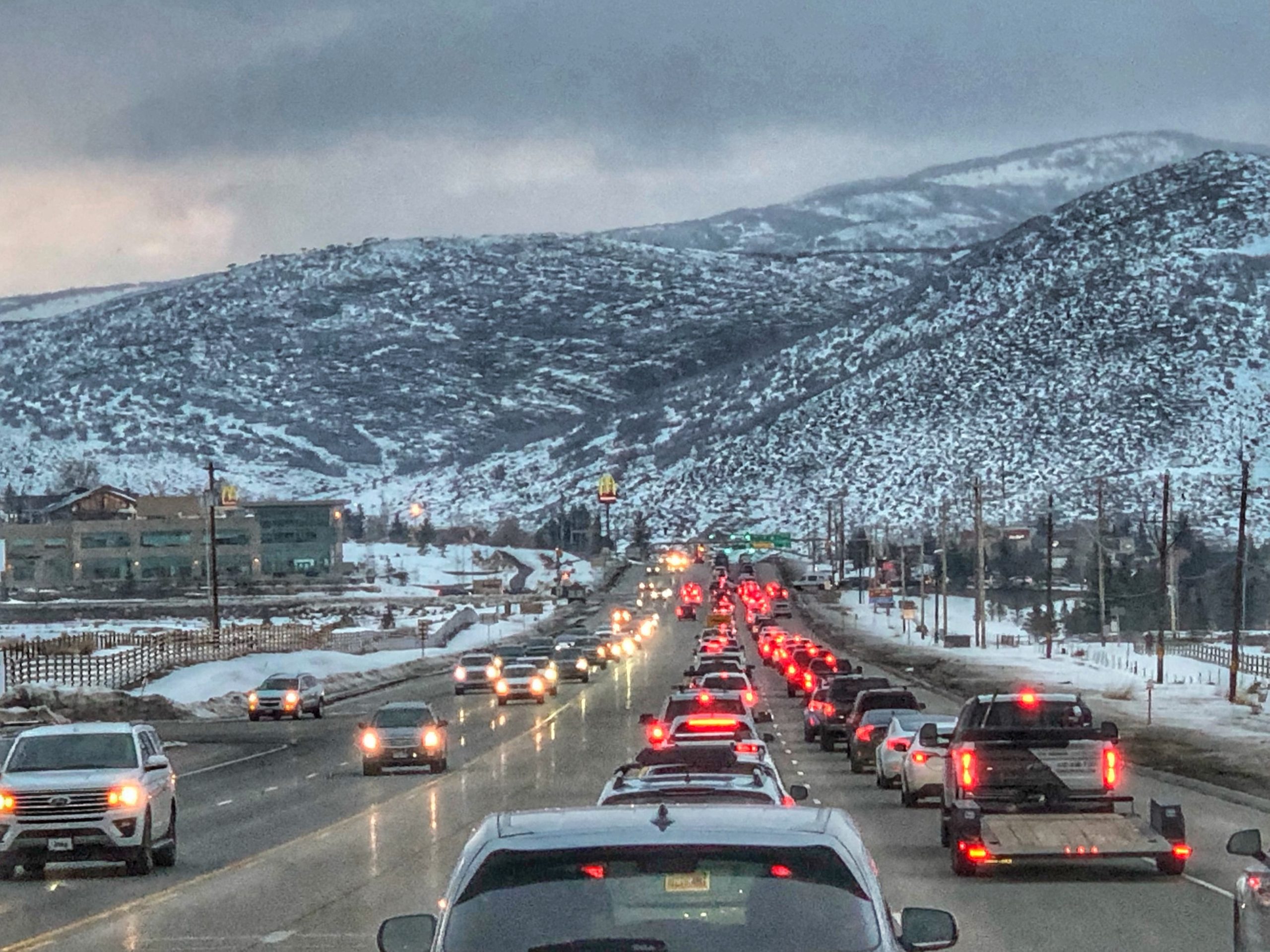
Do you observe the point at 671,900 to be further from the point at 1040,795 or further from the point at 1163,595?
the point at 1163,595

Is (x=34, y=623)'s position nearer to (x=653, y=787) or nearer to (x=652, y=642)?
(x=652, y=642)

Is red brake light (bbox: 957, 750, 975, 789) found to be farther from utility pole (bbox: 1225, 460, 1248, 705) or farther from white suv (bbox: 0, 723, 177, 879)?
utility pole (bbox: 1225, 460, 1248, 705)

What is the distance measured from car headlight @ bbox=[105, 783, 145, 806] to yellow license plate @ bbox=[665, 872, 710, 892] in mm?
16454

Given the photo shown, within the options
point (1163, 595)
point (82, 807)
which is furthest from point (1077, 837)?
point (1163, 595)

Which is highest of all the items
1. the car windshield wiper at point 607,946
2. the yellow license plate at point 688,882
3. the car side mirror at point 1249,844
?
the yellow license plate at point 688,882

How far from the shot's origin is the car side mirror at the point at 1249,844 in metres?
10.4

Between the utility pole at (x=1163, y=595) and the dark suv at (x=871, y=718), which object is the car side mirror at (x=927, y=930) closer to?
the dark suv at (x=871, y=718)

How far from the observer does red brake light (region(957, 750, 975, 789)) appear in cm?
2147

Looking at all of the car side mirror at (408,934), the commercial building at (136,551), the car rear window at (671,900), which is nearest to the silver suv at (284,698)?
the car side mirror at (408,934)

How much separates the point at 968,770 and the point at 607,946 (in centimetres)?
1578

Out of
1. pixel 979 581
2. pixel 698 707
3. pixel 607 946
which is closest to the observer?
pixel 607 946

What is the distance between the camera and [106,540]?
7116 inches

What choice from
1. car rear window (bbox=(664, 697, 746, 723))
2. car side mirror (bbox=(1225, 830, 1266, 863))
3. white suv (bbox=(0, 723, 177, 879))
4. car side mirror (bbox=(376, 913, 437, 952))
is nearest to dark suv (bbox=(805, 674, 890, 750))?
car rear window (bbox=(664, 697, 746, 723))

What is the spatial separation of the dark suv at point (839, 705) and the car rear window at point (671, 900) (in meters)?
34.5
